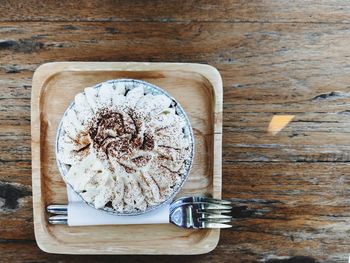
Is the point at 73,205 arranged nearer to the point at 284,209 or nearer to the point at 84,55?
the point at 84,55

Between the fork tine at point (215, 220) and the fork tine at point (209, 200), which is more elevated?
the fork tine at point (209, 200)

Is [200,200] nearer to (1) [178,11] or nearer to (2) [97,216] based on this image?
(2) [97,216]

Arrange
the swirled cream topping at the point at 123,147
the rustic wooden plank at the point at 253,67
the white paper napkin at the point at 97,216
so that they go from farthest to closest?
the rustic wooden plank at the point at 253,67, the white paper napkin at the point at 97,216, the swirled cream topping at the point at 123,147

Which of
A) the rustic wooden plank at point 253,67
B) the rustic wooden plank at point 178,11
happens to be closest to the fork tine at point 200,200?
the rustic wooden plank at point 253,67

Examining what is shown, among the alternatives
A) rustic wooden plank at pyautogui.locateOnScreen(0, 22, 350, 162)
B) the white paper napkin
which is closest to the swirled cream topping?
the white paper napkin

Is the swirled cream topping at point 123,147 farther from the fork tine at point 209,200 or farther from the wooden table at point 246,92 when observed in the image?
the wooden table at point 246,92

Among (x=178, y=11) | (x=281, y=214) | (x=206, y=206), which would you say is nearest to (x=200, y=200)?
(x=206, y=206)
